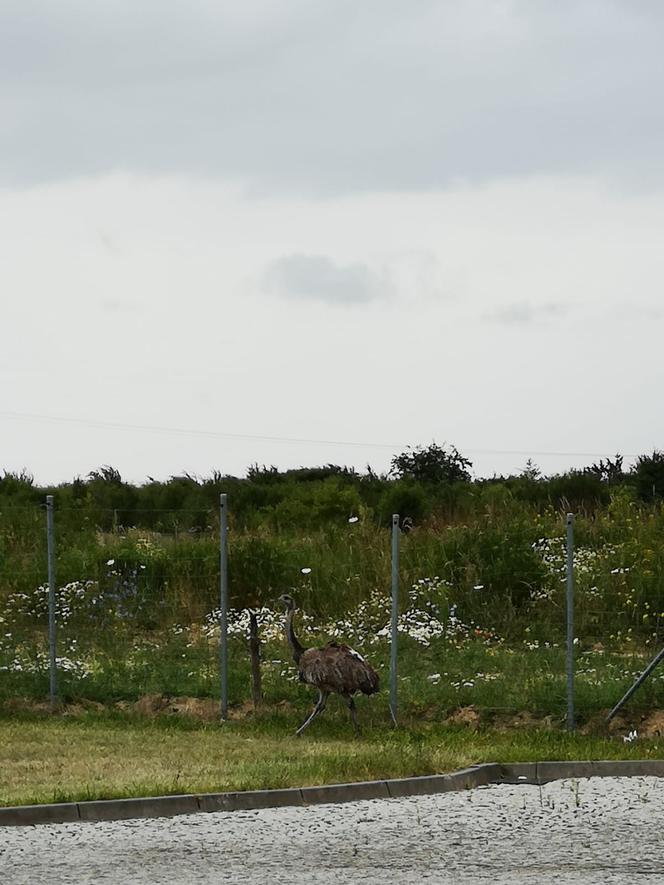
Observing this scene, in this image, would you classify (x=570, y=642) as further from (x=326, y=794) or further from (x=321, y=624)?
(x=321, y=624)

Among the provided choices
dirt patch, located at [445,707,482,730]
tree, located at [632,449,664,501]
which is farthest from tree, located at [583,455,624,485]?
dirt patch, located at [445,707,482,730]

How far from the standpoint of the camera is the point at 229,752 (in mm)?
14172

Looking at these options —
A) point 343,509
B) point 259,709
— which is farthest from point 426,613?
point 343,509

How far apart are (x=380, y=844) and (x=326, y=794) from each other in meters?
1.75

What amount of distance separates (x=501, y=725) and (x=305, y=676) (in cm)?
246

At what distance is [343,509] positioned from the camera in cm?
3728

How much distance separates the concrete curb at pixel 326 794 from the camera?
10.7m

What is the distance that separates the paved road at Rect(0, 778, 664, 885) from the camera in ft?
28.6

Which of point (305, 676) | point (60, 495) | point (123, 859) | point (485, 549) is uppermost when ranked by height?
point (60, 495)

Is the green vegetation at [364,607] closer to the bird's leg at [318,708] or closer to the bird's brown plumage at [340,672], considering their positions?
the bird's leg at [318,708]

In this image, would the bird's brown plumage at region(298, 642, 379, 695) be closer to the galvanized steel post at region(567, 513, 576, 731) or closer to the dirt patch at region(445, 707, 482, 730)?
the dirt patch at region(445, 707, 482, 730)

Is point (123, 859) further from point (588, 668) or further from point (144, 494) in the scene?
point (144, 494)

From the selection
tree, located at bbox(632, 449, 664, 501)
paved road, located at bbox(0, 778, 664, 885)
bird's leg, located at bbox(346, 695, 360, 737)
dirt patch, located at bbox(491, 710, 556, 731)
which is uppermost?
tree, located at bbox(632, 449, 664, 501)

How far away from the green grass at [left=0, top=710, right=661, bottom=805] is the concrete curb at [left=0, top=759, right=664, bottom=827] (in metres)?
0.26
